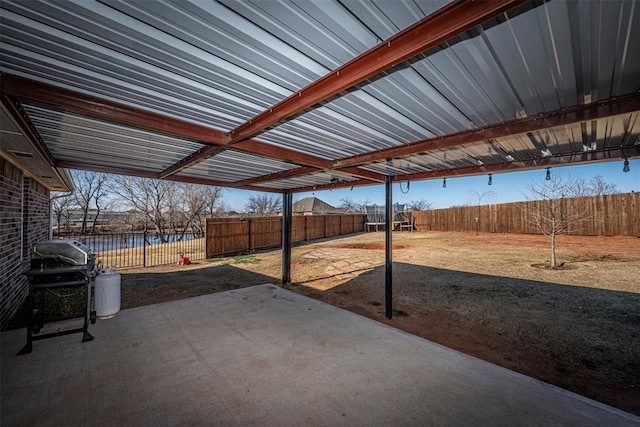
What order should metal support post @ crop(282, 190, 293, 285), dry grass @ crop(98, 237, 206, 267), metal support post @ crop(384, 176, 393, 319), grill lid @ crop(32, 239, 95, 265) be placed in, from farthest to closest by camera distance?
1. dry grass @ crop(98, 237, 206, 267)
2. metal support post @ crop(282, 190, 293, 285)
3. metal support post @ crop(384, 176, 393, 319)
4. grill lid @ crop(32, 239, 95, 265)

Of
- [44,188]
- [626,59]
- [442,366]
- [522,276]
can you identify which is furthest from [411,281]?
[44,188]

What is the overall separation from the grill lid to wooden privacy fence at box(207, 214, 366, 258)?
23.8 feet

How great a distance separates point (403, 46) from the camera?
53.3 inches

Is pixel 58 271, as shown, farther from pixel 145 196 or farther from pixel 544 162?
pixel 145 196

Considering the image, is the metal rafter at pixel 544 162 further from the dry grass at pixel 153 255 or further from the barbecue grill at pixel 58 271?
the dry grass at pixel 153 255

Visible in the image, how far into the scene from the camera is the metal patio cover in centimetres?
123

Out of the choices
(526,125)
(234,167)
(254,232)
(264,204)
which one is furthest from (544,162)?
(264,204)

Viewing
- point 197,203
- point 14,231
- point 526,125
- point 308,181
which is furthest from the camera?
point 197,203

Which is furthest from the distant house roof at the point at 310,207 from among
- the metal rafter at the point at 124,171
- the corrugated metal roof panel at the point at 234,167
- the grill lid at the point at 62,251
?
the grill lid at the point at 62,251

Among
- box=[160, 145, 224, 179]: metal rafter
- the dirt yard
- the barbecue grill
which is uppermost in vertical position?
box=[160, 145, 224, 179]: metal rafter

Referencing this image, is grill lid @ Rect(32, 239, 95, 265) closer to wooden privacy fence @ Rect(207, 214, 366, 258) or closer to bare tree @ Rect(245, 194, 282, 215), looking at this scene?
wooden privacy fence @ Rect(207, 214, 366, 258)

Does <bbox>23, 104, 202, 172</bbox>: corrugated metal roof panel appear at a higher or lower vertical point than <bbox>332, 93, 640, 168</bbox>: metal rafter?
higher

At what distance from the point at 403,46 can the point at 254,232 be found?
11633 millimetres

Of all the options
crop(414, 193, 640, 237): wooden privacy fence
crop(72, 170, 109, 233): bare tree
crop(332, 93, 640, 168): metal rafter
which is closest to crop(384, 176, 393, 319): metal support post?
crop(332, 93, 640, 168): metal rafter
